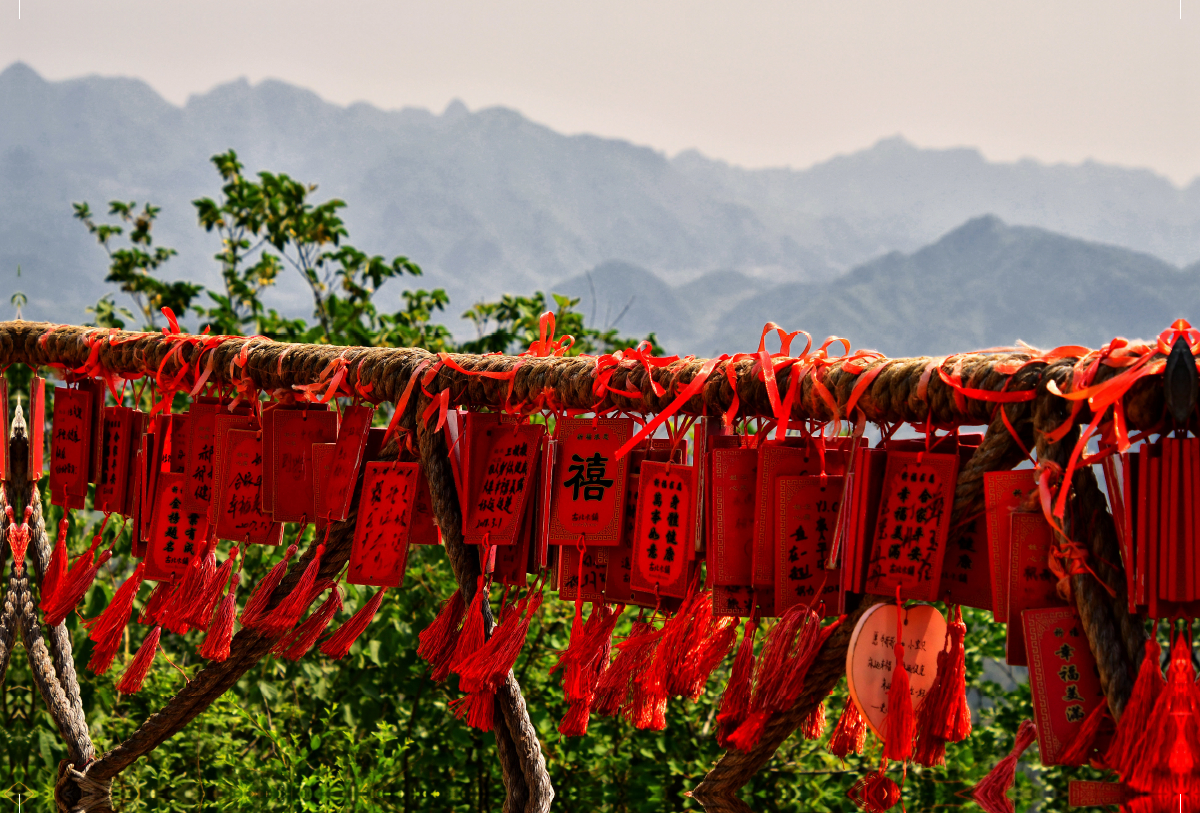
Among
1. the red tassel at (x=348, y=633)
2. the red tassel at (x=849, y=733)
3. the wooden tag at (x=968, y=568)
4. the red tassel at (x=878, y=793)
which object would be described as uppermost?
the wooden tag at (x=968, y=568)

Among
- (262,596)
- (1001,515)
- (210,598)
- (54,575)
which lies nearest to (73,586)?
(54,575)

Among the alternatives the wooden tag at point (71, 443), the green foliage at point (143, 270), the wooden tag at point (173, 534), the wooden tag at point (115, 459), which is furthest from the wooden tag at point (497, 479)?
the green foliage at point (143, 270)

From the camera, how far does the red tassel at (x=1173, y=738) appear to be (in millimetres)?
517

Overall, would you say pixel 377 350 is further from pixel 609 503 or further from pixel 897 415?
pixel 897 415

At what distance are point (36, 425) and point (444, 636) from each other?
2.91ft

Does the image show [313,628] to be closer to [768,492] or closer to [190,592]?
[190,592]

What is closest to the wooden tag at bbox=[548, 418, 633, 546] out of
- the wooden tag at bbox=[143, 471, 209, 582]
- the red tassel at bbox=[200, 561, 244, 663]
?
the red tassel at bbox=[200, 561, 244, 663]

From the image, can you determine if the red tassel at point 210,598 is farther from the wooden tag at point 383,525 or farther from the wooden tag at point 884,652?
the wooden tag at point 884,652

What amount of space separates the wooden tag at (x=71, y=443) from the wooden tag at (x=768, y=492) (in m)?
1.08

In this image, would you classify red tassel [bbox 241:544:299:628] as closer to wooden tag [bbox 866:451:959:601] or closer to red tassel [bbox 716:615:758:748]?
red tassel [bbox 716:615:758:748]

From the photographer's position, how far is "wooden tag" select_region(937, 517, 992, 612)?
2.20 feet

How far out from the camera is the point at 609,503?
857 mm

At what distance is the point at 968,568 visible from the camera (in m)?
0.68

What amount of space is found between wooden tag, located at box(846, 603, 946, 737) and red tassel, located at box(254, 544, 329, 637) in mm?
628
